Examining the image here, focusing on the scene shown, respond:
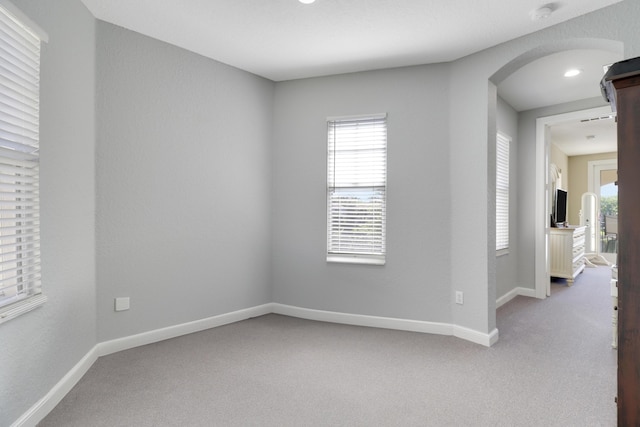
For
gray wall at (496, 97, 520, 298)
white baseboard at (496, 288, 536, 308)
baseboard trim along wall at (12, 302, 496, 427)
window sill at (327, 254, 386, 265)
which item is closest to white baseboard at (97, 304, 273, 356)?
baseboard trim along wall at (12, 302, 496, 427)

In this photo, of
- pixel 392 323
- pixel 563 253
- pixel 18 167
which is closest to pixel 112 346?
pixel 18 167

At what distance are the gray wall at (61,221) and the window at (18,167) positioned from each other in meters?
0.07

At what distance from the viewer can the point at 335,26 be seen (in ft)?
9.16

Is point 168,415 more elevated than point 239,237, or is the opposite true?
point 239,237

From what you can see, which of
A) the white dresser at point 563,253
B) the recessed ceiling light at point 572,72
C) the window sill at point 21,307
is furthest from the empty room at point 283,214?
the white dresser at point 563,253

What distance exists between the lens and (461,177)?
3.34 metres

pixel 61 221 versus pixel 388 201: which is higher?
pixel 388 201

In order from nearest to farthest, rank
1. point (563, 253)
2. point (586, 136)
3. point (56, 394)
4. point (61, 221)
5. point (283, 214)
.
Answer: point (56, 394)
point (61, 221)
point (283, 214)
point (563, 253)
point (586, 136)

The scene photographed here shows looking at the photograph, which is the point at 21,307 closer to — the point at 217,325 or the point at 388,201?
the point at 217,325

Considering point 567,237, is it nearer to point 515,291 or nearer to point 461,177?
point 515,291

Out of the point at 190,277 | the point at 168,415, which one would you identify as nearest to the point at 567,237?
the point at 190,277

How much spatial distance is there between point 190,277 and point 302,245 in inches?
48.0

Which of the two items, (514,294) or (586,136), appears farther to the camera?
(586,136)

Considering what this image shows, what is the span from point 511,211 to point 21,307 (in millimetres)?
5255
